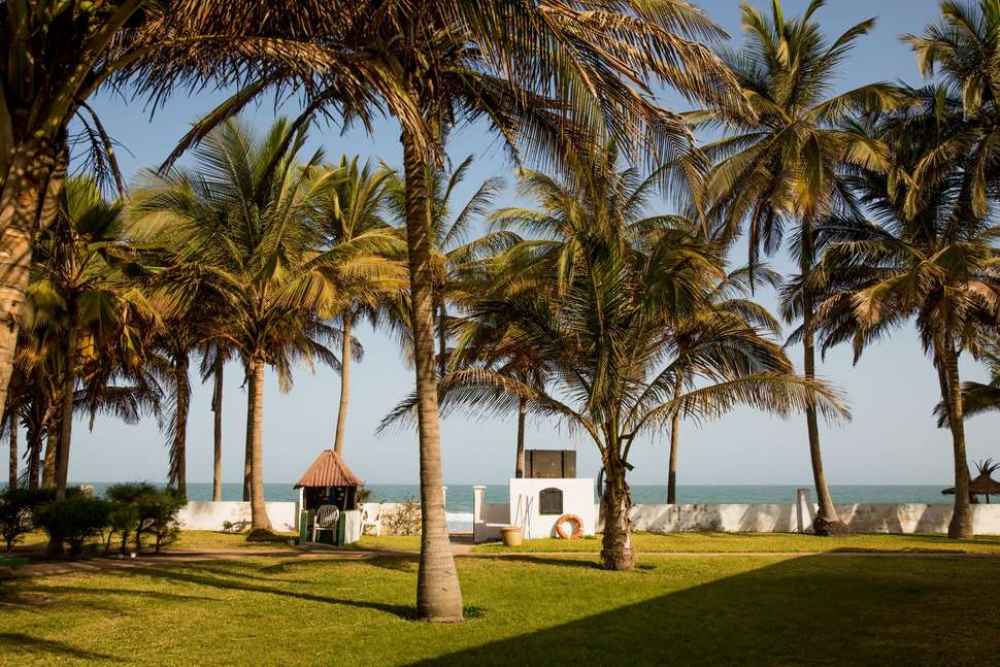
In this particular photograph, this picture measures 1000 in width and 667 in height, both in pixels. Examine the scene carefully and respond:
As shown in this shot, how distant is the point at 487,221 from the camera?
27594 mm

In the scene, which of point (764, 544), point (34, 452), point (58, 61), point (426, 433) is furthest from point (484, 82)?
point (34, 452)

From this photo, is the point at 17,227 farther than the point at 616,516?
No

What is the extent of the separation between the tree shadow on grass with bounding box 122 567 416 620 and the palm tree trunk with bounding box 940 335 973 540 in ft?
59.1

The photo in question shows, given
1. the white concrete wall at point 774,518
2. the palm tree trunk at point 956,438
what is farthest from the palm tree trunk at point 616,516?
the palm tree trunk at point 956,438

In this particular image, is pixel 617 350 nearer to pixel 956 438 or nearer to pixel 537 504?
pixel 537 504

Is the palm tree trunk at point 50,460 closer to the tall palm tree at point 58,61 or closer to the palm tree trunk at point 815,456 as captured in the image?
the tall palm tree at point 58,61

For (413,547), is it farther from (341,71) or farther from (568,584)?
(341,71)

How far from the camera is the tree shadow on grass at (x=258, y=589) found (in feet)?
35.4

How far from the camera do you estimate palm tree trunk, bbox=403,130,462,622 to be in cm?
999

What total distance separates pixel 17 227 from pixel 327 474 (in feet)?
51.4

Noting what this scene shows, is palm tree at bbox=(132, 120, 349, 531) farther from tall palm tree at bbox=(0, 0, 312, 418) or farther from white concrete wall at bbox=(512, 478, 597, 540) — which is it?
tall palm tree at bbox=(0, 0, 312, 418)

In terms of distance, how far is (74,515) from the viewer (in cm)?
1491

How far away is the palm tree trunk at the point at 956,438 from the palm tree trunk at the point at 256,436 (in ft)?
59.7

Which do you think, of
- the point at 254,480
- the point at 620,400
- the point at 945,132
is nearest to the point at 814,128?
the point at 945,132
